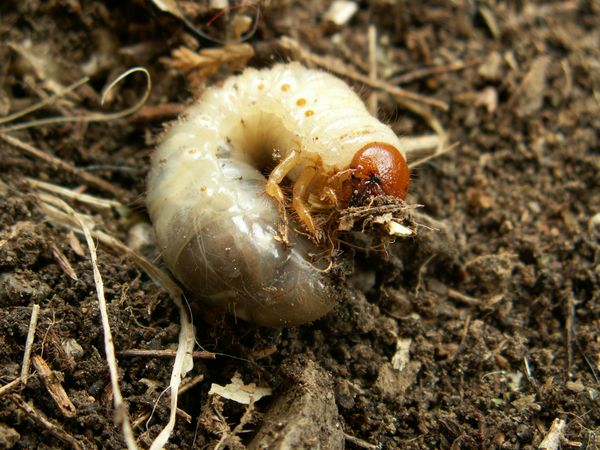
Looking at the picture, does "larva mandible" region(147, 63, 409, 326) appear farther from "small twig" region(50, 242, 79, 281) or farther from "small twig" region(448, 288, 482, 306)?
"small twig" region(448, 288, 482, 306)

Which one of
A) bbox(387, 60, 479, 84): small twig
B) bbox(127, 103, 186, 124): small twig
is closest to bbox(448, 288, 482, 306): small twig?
bbox(387, 60, 479, 84): small twig

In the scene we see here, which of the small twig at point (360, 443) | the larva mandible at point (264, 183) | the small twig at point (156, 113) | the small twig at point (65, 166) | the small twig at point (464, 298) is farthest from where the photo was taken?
the small twig at point (156, 113)

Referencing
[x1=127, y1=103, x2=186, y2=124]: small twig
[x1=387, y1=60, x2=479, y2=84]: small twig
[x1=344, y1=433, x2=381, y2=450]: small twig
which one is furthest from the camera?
[x1=387, y1=60, x2=479, y2=84]: small twig

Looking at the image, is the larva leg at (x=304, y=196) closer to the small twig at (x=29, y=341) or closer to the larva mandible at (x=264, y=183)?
the larva mandible at (x=264, y=183)

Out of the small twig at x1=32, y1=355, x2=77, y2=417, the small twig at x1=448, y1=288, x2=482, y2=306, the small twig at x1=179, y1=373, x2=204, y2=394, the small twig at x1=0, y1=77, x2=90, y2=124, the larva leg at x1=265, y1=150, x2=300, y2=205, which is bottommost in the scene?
the small twig at x1=448, y1=288, x2=482, y2=306

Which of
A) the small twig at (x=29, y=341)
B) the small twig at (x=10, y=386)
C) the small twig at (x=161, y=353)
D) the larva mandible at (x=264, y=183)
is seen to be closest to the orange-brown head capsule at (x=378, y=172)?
the larva mandible at (x=264, y=183)

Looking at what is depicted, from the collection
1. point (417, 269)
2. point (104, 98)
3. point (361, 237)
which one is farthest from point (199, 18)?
point (417, 269)

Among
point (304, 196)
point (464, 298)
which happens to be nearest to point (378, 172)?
point (304, 196)

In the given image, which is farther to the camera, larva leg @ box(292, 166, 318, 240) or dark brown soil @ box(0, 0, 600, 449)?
larva leg @ box(292, 166, 318, 240)
